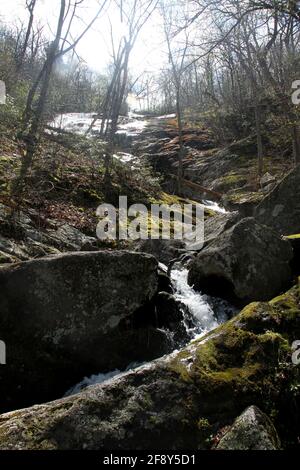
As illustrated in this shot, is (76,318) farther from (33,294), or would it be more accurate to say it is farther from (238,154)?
(238,154)

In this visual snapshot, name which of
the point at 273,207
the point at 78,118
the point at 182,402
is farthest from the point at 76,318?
the point at 78,118

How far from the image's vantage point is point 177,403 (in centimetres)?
348

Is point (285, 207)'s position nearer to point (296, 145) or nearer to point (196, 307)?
point (196, 307)

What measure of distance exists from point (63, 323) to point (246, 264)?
339 cm

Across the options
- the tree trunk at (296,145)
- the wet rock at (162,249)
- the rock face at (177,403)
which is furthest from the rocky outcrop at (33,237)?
the tree trunk at (296,145)

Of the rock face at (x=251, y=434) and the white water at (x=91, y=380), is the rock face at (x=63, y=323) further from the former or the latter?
the rock face at (x=251, y=434)

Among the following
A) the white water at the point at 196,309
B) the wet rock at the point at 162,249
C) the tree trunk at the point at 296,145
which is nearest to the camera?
the white water at the point at 196,309

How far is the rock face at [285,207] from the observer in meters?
9.35

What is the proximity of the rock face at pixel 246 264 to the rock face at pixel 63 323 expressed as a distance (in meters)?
2.02

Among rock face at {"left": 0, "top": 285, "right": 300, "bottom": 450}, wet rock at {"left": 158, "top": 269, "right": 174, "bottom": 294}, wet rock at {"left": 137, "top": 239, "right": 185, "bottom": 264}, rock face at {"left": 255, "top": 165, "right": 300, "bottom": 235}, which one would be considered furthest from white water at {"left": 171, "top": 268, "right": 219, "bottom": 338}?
rock face at {"left": 255, "top": 165, "right": 300, "bottom": 235}

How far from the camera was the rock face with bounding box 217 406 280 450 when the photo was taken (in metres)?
3.07

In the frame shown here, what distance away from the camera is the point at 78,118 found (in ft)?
127

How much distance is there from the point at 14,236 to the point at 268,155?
20.8m

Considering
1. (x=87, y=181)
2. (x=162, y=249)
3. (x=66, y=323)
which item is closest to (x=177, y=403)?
(x=66, y=323)
